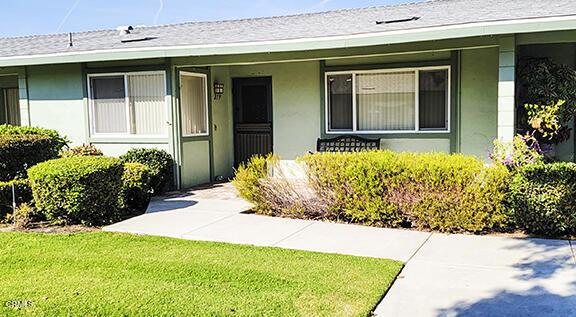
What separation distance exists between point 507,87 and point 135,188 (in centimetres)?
593

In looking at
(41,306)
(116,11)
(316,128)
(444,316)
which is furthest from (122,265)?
(116,11)

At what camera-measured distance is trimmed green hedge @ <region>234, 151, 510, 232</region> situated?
6676 mm

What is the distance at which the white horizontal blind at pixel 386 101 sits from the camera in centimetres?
1033

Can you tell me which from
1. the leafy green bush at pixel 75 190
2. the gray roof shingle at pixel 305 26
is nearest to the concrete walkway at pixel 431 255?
the leafy green bush at pixel 75 190

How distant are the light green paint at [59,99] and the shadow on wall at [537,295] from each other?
925 centimetres

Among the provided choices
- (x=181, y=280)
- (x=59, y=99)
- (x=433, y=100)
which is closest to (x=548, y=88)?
(x=433, y=100)

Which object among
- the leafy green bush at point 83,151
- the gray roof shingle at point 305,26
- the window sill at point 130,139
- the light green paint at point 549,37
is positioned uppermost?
the gray roof shingle at point 305,26

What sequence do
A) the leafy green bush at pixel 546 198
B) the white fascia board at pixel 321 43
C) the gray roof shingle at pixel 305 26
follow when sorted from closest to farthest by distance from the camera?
1. the leafy green bush at pixel 546 198
2. the white fascia board at pixel 321 43
3. the gray roof shingle at pixel 305 26

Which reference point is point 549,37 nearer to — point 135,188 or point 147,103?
point 135,188

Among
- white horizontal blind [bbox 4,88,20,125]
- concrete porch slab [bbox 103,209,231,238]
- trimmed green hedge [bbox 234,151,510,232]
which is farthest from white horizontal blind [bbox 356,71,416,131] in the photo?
white horizontal blind [bbox 4,88,20,125]

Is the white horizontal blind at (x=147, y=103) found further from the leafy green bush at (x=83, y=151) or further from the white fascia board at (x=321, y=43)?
the leafy green bush at (x=83, y=151)

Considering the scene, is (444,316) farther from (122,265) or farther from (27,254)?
(27,254)

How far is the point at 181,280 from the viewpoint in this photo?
5004 mm

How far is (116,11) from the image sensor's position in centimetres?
2978
